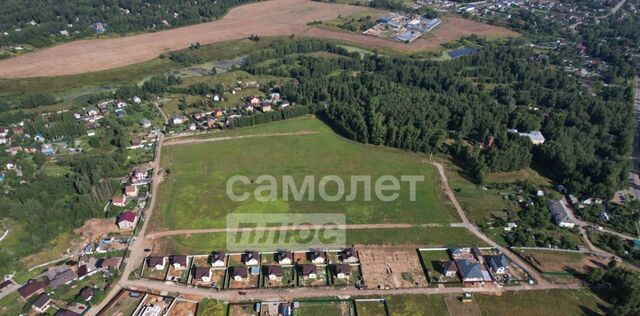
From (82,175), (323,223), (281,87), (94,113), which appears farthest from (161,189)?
(281,87)

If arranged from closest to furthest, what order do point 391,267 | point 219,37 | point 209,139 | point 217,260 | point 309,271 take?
point 309,271
point 217,260
point 391,267
point 209,139
point 219,37

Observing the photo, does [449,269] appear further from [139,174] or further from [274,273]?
[139,174]

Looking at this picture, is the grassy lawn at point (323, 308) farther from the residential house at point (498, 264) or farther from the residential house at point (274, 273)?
the residential house at point (498, 264)

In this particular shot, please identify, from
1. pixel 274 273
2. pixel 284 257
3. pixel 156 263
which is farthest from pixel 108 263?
pixel 284 257

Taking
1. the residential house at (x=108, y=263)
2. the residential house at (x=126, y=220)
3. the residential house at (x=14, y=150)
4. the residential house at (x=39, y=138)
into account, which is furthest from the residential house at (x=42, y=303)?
the residential house at (x=39, y=138)

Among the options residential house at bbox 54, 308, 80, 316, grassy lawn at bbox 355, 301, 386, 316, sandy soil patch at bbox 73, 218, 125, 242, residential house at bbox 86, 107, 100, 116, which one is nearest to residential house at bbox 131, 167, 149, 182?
sandy soil patch at bbox 73, 218, 125, 242

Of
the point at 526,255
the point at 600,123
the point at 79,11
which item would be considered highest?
the point at 79,11

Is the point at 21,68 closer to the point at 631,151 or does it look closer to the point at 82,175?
the point at 82,175
